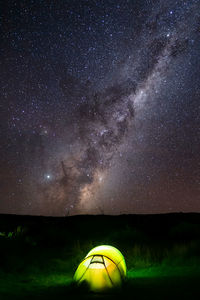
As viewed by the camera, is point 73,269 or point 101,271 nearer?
point 101,271

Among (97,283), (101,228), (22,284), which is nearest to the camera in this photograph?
(97,283)

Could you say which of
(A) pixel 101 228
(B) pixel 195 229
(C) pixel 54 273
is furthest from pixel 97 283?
(A) pixel 101 228

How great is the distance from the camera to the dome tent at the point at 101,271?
6.60 metres

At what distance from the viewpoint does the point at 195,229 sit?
Result: 57.7ft

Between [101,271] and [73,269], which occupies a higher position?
[73,269]

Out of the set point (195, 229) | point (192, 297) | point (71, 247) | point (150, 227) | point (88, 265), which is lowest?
point (192, 297)

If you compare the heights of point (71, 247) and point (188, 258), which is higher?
point (71, 247)

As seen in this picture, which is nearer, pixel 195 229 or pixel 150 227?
pixel 195 229

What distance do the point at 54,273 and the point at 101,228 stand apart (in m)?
13.1

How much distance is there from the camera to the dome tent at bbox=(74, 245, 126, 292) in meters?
6.60

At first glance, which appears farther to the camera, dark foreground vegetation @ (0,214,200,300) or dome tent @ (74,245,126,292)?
dome tent @ (74,245,126,292)

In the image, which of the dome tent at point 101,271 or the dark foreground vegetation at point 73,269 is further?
the dome tent at point 101,271

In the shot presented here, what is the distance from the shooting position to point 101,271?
6.78 meters

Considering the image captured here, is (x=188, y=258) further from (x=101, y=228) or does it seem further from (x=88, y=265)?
(x=101, y=228)
